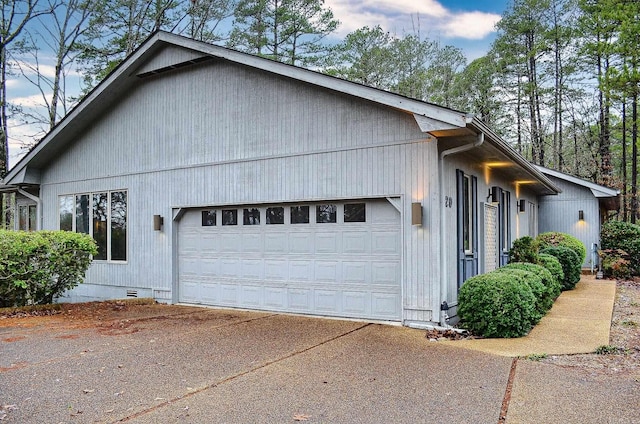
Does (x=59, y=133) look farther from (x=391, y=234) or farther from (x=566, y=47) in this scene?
(x=566, y=47)

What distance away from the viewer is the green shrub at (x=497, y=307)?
6.29 m

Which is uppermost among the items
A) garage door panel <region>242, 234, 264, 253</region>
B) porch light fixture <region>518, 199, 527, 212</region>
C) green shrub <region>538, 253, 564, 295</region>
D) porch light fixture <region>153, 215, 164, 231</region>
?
porch light fixture <region>518, 199, 527, 212</region>

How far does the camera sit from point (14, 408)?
3.90 metres

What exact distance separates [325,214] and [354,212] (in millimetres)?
546

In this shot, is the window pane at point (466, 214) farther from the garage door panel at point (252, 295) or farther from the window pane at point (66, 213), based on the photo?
the window pane at point (66, 213)

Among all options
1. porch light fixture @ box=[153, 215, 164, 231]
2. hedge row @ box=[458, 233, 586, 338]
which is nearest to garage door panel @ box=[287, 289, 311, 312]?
hedge row @ box=[458, 233, 586, 338]

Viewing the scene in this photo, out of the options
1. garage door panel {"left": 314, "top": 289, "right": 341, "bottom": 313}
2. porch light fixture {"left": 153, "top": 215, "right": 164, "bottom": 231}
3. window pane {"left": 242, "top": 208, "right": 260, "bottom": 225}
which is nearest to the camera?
garage door panel {"left": 314, "top": 289, "right": 341, "bottom": 313}

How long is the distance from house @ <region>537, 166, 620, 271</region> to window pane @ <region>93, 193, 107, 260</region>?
13.3 meters

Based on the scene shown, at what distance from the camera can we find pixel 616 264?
14.0 metres

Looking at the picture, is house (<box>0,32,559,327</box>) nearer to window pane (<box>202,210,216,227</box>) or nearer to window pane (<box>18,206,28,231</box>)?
window pane (<box>202,210,216,227</box>)

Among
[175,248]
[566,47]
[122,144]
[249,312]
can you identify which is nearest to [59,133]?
[122,144]

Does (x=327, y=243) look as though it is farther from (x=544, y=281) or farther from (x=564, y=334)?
(x=544, y=281)

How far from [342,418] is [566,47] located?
2461cm

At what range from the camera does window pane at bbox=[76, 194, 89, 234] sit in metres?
11.4
